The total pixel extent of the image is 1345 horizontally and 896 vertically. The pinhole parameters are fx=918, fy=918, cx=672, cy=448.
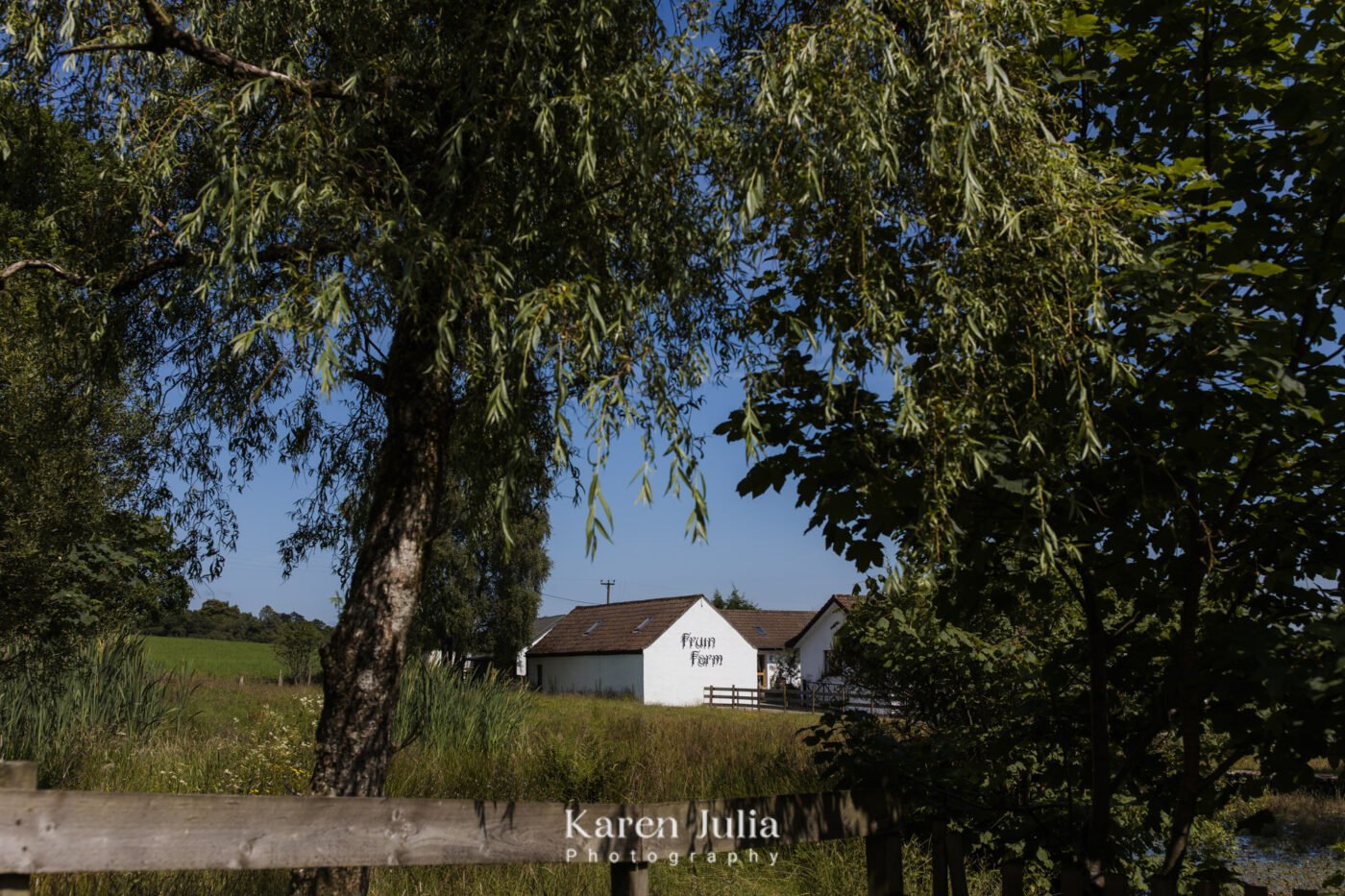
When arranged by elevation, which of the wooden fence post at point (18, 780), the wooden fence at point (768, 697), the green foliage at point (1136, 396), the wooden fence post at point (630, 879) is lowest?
the wooden fence at point (768, 697)

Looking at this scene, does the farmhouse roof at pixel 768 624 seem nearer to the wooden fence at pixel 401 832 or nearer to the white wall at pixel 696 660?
the white wall at pixel 696 660

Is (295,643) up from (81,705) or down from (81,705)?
up

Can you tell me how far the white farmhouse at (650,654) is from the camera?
4431 centimetres

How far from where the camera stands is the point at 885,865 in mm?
4191

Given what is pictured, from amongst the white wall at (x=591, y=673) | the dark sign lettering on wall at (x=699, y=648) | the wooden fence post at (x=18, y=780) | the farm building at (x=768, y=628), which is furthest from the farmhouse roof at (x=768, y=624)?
the wooden fence post at (x=18, y=780)

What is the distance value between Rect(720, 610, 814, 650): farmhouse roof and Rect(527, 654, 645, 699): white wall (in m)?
9.31

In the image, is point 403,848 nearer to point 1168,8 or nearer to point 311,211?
point 311,211

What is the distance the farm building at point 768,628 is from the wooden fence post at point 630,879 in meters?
49.4

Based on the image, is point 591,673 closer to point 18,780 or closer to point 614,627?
point 614,627

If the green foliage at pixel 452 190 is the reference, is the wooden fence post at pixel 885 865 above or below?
below

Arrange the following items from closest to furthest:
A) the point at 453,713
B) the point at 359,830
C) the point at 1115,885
Result: the point at 359,830 < the point at 1115,885 < the point at 453,713

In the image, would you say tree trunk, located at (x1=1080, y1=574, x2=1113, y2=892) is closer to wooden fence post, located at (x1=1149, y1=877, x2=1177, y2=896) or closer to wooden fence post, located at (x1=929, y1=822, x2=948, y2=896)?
wooden fence post, located at (x1=1149, y1=877, x2=1177, y2=896)

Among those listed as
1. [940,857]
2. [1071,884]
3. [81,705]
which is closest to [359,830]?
[940,857]

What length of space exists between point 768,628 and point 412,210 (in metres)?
54.5
